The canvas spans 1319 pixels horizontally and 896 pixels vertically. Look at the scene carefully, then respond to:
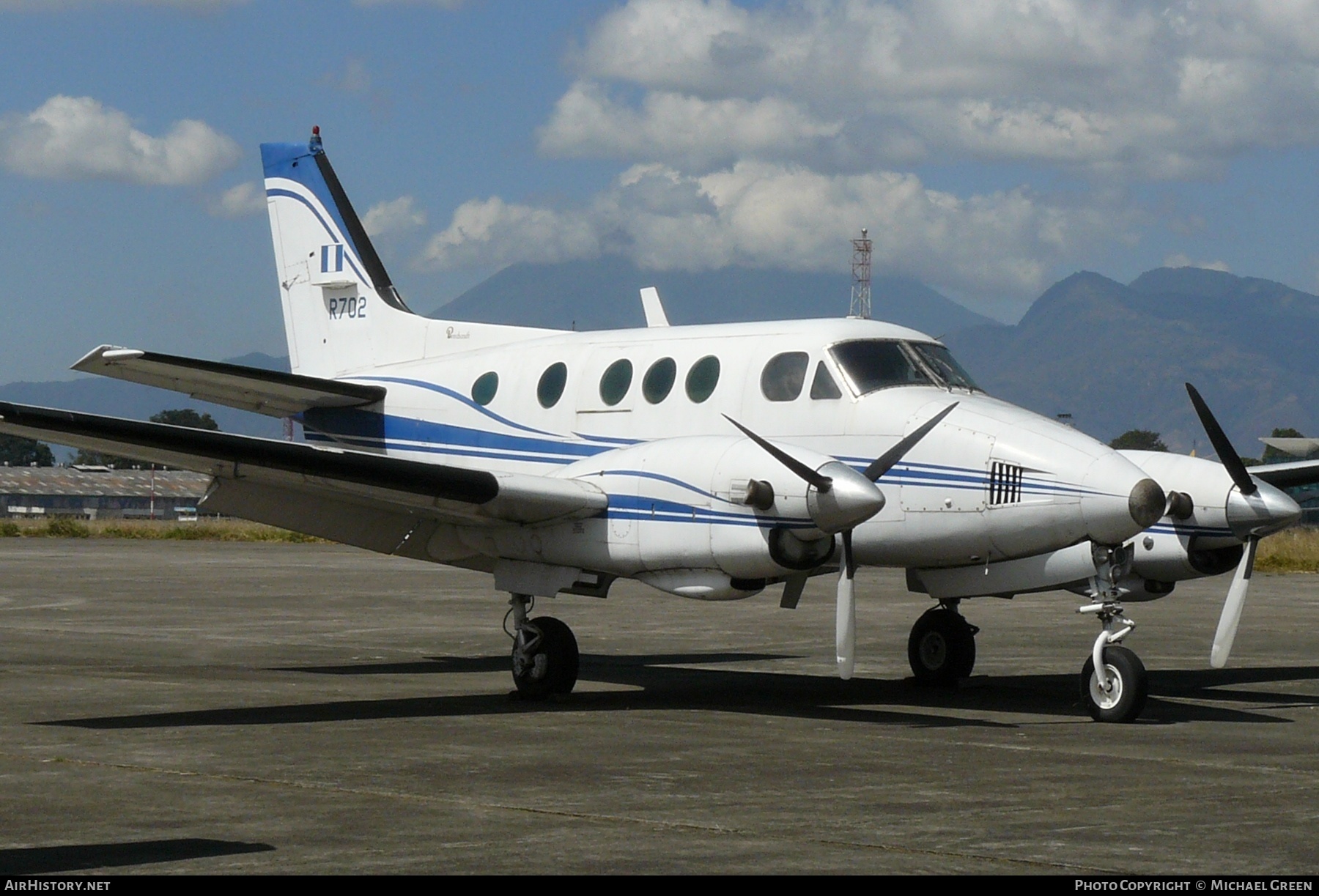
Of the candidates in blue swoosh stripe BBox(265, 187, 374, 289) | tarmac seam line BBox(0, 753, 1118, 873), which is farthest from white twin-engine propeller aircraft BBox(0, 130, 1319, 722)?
tarmac seam line BBox(0, 753, 1118, 873)

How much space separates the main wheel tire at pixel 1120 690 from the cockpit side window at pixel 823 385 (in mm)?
3000

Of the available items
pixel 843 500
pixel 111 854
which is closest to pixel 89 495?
pixel 843 500

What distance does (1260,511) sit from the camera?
13977 mm

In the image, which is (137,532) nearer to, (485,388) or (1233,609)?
(485,388)

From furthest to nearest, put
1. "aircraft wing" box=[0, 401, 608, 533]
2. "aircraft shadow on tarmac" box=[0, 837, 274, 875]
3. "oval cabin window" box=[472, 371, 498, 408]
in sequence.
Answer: "oval cabin window" box=[472, 371, 498, 408] → "aircraft wing" box=[0, 401, 608, 533] → "aircraft shadow on tarmac" box=[0, 837, 274, 875]

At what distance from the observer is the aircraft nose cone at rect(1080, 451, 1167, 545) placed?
12.2 m

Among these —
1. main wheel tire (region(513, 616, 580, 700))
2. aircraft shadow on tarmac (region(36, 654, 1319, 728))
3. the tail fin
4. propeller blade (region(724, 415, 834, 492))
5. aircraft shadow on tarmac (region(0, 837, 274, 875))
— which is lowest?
aircraft shadow on tarmac (region(0, 837, 274, 875))

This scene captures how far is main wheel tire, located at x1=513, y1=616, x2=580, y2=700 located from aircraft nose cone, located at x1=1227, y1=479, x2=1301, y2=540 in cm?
577

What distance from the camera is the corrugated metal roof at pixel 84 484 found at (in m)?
132

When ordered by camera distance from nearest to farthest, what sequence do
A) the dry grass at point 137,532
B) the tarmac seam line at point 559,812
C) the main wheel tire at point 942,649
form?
the tarmac seam line at point 559,812
the main wheel tire at point 942,649
the dry grass at point 137,532

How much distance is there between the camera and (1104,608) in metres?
12.6

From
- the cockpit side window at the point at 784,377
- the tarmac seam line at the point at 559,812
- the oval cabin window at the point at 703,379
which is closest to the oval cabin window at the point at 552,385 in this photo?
the oval cabin window at the point at 703,379

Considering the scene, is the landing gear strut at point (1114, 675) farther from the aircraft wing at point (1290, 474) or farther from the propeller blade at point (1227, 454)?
the aircraft wing at point (1290, 474)

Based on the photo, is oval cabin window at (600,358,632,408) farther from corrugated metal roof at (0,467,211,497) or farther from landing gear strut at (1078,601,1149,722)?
corrugated metal roof at (0,467,211,497)
